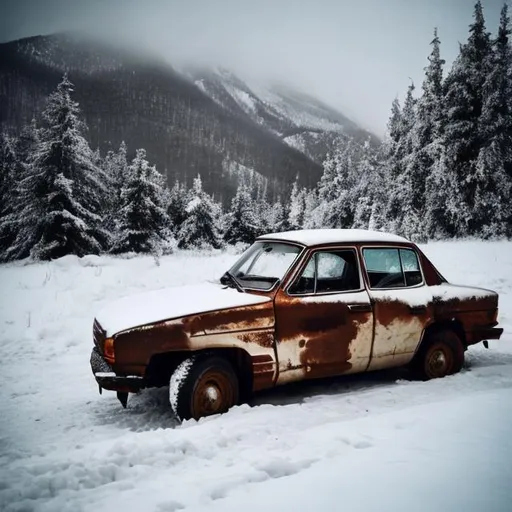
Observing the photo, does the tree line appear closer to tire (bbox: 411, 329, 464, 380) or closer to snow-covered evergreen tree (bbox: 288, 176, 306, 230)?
tire (bbox: 411, 329, 464, 380)

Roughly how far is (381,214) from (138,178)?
20.1m

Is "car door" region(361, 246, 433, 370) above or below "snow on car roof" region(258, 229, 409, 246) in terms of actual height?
below

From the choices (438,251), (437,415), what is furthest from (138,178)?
(437,415)

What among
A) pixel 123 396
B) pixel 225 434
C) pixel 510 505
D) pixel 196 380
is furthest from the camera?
pixel 123 396

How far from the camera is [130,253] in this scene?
26.0 m

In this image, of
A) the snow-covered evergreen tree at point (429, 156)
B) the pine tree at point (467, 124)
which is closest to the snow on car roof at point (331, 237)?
the pine tree at point (467, 124)

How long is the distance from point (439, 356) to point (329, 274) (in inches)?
77.7

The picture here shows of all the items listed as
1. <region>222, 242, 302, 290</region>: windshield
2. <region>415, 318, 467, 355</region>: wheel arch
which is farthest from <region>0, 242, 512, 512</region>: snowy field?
<region>222, 242, 302, 290</region>: windshield

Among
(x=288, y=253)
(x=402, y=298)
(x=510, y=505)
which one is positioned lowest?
(x=510, y=505)

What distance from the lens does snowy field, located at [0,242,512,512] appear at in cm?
237

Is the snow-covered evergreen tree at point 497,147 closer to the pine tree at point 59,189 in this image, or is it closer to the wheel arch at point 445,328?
the wheel arch at point 445,328

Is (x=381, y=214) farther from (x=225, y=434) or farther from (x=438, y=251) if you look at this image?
(x=225, y=434)

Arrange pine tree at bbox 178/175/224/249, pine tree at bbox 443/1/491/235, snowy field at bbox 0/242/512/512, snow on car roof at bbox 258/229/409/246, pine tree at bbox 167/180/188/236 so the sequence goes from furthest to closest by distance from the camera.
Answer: pine tree at bbox 167/180/188/236 < pine tree at bbox 178/175/224/249 < pine tree at bbox 443/1/491/235 < snow on car roof at bbox 258/229/409/246 < snowy field at bbox 0/242/512/512

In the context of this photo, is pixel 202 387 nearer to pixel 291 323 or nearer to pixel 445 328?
pixel 291 323
